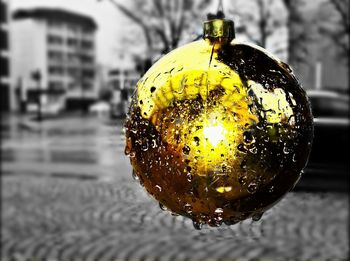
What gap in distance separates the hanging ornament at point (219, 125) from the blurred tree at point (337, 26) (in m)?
7.09

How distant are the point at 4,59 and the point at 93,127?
5.85 feet

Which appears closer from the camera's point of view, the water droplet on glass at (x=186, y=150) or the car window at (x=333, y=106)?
the water droplet on glass at (x=186, y=150)

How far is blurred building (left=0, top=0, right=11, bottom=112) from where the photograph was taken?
8.66 metres

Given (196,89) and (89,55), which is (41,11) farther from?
(196,89)

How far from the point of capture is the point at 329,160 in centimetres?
1027

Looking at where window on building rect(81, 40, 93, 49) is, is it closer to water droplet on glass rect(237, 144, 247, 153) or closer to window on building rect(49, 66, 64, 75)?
window on building rect(49, 66, 64, 75)

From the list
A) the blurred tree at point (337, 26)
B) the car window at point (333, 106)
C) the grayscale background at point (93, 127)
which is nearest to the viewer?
the grayscale background at point (93, 127)

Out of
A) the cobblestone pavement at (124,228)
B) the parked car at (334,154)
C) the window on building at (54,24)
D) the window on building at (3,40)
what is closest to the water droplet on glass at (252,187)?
the cobblestone pavement at (124,228)

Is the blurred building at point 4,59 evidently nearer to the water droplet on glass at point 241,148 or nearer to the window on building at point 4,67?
the window on building at point 4,67

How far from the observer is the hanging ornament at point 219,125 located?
963 millimetres

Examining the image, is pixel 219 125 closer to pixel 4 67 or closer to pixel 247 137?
pixel 247 137

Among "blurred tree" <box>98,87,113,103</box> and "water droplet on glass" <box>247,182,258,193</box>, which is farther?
"blurred tree" <box>98,87,113,103</box>

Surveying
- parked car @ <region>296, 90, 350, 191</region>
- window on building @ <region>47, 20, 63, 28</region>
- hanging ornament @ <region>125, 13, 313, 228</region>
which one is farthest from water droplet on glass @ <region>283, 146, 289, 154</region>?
window on building @ <region>47, 20, 63, 28</region>

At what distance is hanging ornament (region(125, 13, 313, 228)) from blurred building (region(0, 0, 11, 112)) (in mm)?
8004
